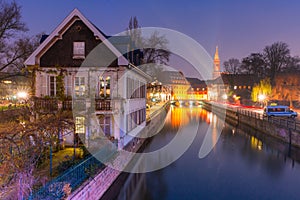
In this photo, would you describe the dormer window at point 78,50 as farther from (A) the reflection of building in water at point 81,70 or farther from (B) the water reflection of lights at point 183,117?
(B) the water reflection of lights at point 183,117

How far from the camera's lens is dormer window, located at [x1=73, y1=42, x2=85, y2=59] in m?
18.3

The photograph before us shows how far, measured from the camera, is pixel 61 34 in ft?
60.0

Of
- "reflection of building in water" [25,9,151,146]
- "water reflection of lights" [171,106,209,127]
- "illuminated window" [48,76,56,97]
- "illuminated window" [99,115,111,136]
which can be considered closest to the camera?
"reflection of building in water" [25,9,151,146]

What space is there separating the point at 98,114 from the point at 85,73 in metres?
2.97

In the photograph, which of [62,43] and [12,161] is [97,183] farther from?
[62,43]

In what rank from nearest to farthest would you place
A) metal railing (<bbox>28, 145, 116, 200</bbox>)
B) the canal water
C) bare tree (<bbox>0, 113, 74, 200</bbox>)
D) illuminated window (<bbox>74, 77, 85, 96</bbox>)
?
1. metal railing (<bbox>28, 145, 116, 200</bbox>)
2. bare tree (<bbox>0, 113, 74, 200</bbox>)
3. the canal water
4. illuminated window (<bbox>74, 77, 85, 96</bbox>)

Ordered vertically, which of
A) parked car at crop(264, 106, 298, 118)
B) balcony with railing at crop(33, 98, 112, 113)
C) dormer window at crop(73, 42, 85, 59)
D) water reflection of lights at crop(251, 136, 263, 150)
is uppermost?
dormer window at crop(73, 42, 85, 59)

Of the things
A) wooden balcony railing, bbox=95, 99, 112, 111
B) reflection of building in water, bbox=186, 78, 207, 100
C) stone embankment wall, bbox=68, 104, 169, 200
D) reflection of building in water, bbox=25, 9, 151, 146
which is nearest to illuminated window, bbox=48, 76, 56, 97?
reflection of building in water, bbox=25, 9, 151, 146

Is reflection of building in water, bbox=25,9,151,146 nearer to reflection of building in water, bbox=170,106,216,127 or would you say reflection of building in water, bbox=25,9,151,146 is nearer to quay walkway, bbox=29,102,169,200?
quay walkway, bbox=29,102,169,200

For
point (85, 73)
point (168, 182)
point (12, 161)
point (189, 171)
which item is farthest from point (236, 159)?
point (12, 161)

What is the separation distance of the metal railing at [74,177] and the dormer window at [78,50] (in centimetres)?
685

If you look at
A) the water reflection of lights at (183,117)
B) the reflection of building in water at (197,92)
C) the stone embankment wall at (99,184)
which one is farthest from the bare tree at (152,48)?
the reflection of building in water at (197,92)

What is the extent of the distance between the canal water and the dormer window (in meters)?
8.51

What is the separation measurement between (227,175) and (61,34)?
14122 mm
